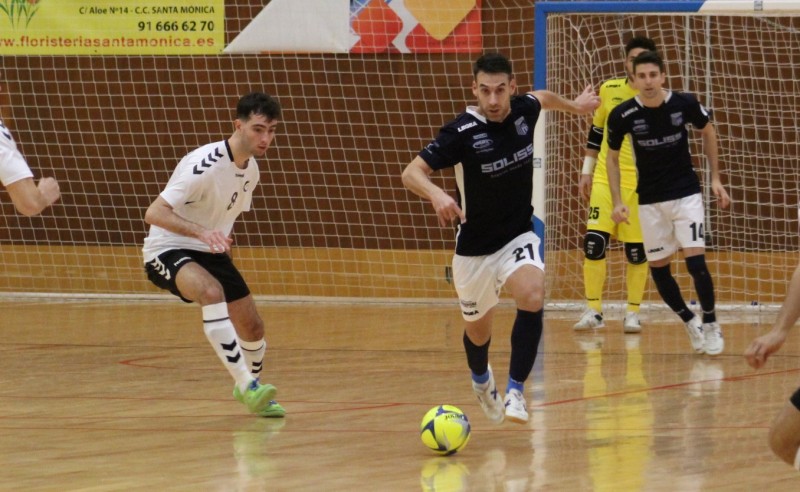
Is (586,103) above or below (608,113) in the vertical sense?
above

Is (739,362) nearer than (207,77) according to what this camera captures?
Yes

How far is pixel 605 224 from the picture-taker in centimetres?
1028

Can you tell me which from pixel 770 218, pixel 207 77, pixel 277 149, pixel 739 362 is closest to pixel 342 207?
pixel 277 149

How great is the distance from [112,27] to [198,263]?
23.0 ft

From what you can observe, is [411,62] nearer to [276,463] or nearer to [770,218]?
[770,218]

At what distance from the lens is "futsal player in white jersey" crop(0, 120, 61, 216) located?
16.1 ft

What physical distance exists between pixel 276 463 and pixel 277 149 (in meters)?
8.64

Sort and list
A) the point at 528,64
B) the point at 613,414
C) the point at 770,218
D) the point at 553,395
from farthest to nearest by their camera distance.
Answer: the point at 528,64 → the point at 770,218 → the point at 553,395 → the point at 613,414

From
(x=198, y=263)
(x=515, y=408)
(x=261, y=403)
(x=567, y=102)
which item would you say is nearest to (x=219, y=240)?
(x=198, y=263)

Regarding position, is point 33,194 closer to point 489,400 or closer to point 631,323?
point 489,400

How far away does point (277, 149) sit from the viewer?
13.7 metres

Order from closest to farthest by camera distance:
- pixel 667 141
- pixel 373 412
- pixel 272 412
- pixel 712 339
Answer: pixel 272 412 < pixel 373 412 < pixel 712 339 < pixel 667 141

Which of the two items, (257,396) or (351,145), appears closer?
(257,396)

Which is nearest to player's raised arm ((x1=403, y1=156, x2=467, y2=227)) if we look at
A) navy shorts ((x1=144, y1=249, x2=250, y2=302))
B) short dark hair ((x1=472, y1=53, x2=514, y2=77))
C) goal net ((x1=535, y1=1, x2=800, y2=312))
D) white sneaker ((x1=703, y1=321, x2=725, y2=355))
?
short dark hair ((x1=472, y1=53, x2=514, y2=77))
